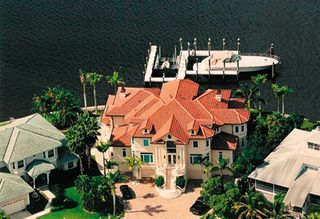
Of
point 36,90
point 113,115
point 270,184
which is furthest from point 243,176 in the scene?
point 36,90

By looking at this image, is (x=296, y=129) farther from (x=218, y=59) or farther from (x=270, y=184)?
(x=218, y=59)

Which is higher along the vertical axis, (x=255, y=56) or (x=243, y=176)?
(x=255, y=56)

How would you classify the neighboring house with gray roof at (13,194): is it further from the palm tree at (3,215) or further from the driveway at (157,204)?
the driveway at (157,204)

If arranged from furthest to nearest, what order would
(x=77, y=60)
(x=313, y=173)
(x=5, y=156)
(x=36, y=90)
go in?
1. (x=77, y=60)
2. (x=36, y=90)
3. (x=5, y=156)
4. (x=313, y=173)

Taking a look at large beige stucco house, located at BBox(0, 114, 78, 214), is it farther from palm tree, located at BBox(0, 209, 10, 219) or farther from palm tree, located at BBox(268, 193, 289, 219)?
palm tree, located at BBox(268, 193, 289, 219)

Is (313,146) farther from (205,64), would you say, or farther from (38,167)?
(205,64)

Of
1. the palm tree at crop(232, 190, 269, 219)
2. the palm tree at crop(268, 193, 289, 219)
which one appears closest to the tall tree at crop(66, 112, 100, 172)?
the palm tree at crop(232, 190, 269, 219)

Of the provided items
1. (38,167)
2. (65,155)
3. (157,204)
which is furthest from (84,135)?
(157,204)
